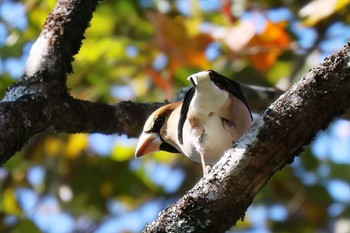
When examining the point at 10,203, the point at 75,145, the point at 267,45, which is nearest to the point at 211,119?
the point at 267,45

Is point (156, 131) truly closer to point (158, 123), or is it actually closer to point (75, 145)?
point (158, 123)

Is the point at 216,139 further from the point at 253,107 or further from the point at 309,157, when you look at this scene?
the point at 309,157

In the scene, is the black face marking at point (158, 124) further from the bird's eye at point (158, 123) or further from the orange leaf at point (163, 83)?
the orange leaf at point (163, 83)

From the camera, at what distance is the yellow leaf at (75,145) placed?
265 inches

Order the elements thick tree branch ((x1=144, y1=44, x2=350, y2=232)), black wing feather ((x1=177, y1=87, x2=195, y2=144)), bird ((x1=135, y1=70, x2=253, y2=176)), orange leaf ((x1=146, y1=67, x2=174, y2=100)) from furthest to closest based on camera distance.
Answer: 1. orange leaf ((x1=146, y1=67, x2=174, y2=100))
2. black wing feather ((x1=177, y1=87, x2=195, y2=144))
3. bird ((x1=135, y1=70, x2=253, y2=176))
4. thick tree branch ((x1=144, y1=44, x2=350, y2=232))

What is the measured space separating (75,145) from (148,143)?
3.30m

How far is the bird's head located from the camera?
11.9 ft

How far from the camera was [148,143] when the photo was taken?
3.62m

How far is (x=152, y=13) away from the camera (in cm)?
545

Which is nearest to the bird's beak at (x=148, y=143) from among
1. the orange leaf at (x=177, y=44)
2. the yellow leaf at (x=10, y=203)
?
the orange leaf at (x=177, y=44)

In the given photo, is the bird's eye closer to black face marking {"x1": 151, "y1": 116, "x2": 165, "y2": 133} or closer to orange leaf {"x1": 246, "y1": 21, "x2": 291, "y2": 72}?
black face marking {"x1": 151, "y1": 116, "x2": 165, "y2": 133}

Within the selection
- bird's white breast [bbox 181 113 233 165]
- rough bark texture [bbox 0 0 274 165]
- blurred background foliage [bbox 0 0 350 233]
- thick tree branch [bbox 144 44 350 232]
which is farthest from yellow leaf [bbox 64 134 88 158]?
thick tree branch [bbox 144 44 350 232]

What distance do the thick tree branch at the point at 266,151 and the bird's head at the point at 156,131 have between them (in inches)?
48.9

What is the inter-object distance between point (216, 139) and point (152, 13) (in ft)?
8.07
